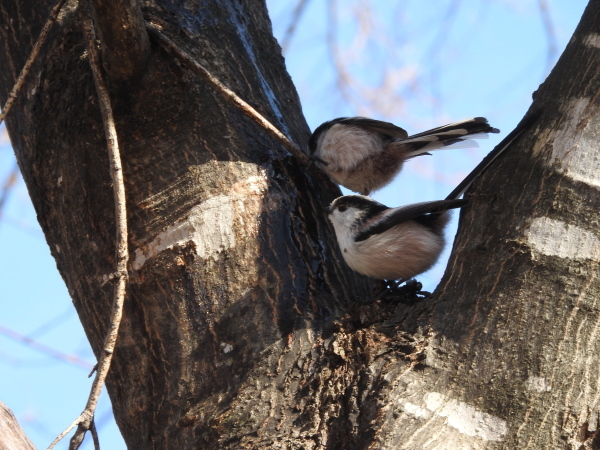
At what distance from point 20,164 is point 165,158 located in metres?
0.53

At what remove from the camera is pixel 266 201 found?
82.5 inches

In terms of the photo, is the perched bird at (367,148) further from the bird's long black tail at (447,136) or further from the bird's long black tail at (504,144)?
the bird's long black tail at (504,144)

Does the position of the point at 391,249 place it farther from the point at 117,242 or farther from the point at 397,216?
the point at 117,242

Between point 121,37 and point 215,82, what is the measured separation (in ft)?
0.96

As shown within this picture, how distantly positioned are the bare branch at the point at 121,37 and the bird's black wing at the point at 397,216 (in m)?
0.87

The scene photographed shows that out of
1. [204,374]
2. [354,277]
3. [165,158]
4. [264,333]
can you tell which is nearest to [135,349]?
[204,374]

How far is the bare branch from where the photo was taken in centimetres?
197

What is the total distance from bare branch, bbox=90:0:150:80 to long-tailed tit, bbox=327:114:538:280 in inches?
30.4

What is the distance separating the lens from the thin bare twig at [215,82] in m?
2.10

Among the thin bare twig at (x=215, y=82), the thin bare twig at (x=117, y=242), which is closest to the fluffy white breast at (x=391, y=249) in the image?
the thin bare twig at (x=215, y=82)

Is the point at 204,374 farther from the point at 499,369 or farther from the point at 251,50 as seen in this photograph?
the point at 251,50

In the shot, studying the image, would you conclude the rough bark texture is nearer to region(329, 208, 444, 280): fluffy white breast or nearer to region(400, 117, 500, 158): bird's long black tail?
region(329, 208, 444, 280): fluffy white breast

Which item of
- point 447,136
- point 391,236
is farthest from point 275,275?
point 447,136

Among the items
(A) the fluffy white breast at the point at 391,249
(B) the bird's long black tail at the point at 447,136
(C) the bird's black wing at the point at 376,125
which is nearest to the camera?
(A) the fluffy white breast at the point at 391,249
